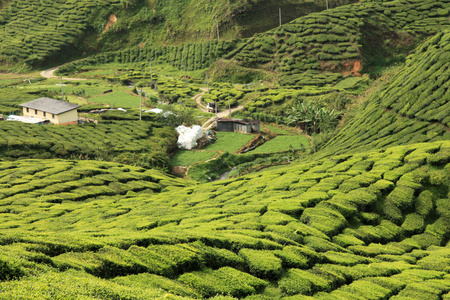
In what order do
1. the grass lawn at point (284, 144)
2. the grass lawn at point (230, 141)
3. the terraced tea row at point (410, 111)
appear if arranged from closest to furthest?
the terraced tea row at point (410, 111), the grass lawn at point (284, 144), the grass lawn at point (230, 141)

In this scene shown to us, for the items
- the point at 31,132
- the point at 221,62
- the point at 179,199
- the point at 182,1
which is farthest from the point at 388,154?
the point at 182,1

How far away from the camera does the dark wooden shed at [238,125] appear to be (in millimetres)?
78144

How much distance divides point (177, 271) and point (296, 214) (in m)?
12.1

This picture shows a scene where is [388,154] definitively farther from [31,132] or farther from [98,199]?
[31,132]

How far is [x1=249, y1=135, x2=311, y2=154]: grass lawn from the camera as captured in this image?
226 feet

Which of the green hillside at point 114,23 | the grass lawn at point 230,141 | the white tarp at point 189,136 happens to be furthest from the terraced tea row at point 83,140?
the green hillside at point 114,23

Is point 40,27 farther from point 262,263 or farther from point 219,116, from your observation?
point 262,263

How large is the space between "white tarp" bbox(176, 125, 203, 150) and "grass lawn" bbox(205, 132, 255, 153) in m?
2.65

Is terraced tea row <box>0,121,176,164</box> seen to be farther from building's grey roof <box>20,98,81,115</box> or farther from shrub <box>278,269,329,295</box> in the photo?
shrub <box>278,269,329,295</box>

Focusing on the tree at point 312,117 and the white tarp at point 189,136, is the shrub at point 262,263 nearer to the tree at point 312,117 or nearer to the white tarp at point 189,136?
the white tarp at point 189,136

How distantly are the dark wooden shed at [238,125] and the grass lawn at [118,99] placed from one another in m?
22.8

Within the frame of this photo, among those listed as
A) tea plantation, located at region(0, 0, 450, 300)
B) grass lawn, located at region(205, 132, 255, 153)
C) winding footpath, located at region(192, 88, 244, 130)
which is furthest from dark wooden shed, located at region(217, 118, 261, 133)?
winding footpath, located at region(192, 88, 244, 130)

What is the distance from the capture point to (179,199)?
1537 inches

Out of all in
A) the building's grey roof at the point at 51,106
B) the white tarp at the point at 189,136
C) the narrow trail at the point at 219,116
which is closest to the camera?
the white tarp at the point at 189,136
